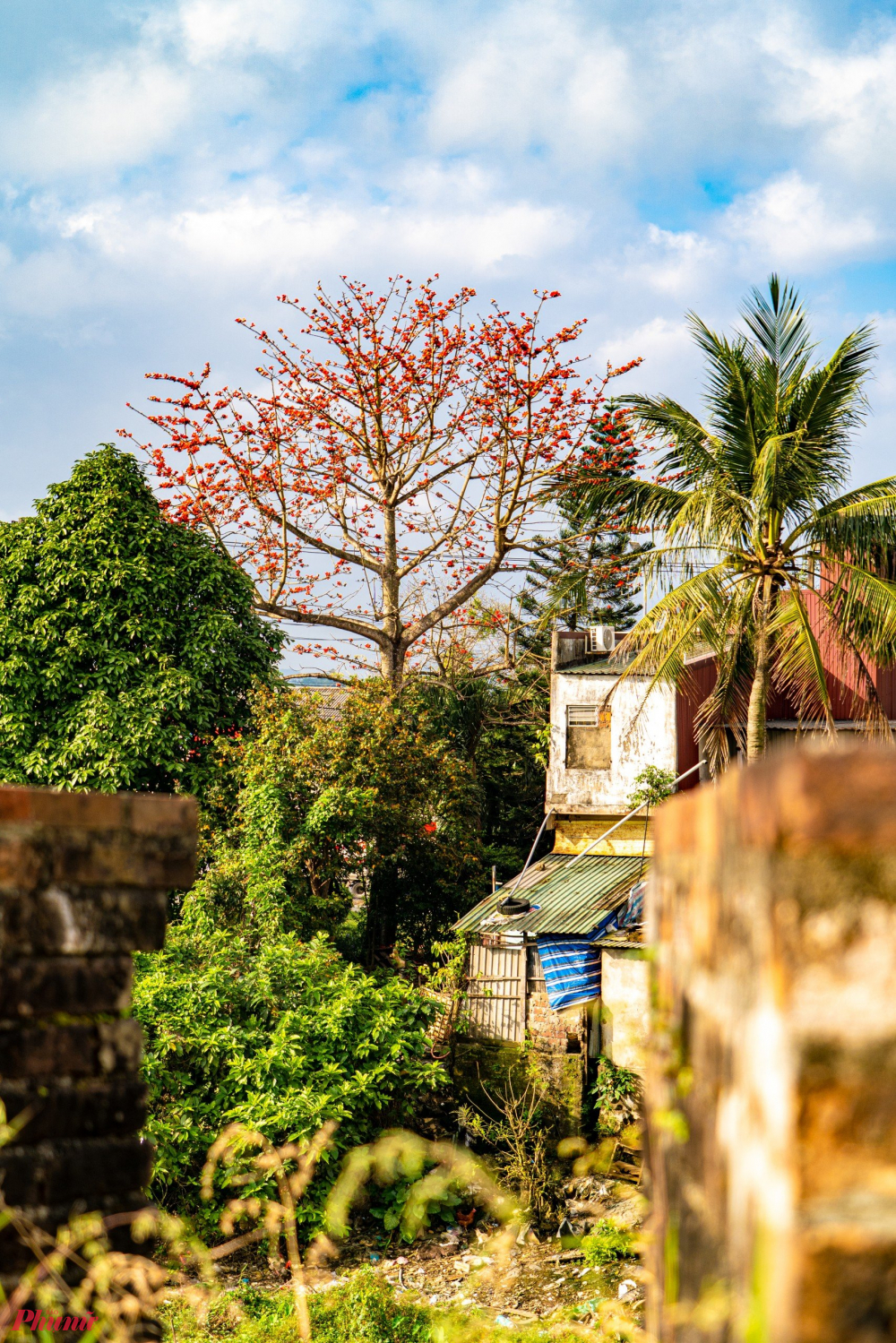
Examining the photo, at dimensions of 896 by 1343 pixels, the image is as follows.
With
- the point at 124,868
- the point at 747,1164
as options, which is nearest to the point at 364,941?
the point at 124,868

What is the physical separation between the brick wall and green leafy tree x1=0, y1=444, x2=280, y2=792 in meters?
12.9

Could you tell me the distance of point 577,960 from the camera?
1427 centimetres

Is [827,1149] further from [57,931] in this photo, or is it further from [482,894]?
[482,894]

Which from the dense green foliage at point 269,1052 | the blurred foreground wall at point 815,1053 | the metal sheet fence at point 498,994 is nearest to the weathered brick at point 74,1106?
the blurred foreground wall at point 815,1053

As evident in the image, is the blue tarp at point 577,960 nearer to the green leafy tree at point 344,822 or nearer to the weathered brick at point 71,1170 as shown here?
the green leafy tree at point 344,822

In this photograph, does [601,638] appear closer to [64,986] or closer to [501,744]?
[501,744]

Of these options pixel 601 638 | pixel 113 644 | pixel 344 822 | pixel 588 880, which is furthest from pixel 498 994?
pixel 113 644

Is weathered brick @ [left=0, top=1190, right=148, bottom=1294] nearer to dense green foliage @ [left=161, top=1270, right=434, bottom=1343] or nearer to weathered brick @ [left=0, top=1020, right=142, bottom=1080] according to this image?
weathered brick @ [left=0, top=1020, right=142, bottom=1080]

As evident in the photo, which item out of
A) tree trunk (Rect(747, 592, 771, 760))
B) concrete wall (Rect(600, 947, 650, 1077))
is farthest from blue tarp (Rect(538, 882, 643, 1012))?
tree trunk (Rect(747, 592, 771, 760))

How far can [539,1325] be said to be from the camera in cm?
814

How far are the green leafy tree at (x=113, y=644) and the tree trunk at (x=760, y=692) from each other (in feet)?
25.7

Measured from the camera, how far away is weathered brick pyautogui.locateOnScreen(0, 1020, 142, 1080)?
2.23m

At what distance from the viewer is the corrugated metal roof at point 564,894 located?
14531 mm

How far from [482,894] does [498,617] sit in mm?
5627
